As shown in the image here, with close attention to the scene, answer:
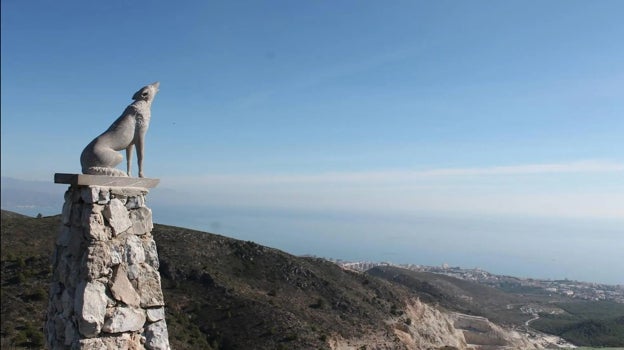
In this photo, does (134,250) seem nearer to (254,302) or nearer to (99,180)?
(99,180)

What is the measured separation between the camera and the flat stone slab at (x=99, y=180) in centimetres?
590

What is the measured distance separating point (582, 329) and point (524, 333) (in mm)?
5426

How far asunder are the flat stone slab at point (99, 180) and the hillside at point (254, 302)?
16671 millimetres

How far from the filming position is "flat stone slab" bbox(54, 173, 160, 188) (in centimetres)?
590

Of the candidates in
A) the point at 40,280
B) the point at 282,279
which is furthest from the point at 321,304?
the point at 40,280

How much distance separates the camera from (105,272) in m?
5.85

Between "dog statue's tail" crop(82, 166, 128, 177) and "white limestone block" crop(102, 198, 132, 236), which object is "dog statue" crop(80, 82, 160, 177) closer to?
"dog statue's tail" crop(82, 166, 128, 177)

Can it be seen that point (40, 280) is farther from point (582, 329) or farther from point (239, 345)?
point (582, 329)

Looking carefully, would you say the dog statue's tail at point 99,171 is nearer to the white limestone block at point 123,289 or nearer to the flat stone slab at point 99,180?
the flat stone slab at point 99,180

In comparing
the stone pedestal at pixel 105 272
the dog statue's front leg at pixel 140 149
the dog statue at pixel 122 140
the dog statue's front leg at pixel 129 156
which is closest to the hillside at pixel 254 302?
the stone pedestal at pixel 105 272

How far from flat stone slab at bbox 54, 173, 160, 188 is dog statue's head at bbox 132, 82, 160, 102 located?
1214 millimetres

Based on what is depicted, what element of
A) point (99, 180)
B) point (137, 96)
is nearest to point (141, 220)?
point (99, 180)

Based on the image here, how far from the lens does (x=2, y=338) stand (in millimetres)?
19500

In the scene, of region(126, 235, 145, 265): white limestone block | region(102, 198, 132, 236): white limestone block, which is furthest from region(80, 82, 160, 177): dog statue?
region(126, 235, 145, 265): white limestone block
